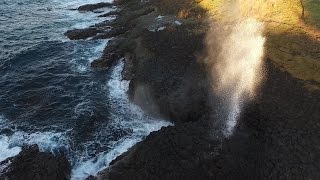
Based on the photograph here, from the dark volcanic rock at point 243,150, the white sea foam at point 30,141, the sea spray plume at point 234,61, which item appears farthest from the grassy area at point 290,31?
the white sea foam at point 30,141

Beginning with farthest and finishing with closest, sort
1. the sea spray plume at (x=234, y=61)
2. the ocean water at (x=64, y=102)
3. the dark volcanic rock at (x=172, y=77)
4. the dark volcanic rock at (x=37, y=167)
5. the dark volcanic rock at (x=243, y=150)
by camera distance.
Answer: the dark volcanic rock at (x=172, y=77)
the sea spray plume at (x=234, y=61)
the ocean water at (x=64, y=102)
the dark volcanic rock at (x=37, y=167)
the dark volcanic rock at (x=243, y=150)

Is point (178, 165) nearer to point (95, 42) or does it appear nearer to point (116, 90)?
point (116, 90)

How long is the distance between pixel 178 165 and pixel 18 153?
9.74m

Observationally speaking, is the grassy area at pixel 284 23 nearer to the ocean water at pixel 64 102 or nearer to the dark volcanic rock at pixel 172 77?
the dark volcanic rock at pixel 172 77

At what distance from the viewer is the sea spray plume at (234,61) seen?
2277 centimetres

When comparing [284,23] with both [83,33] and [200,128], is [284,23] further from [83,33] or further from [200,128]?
[83,33]

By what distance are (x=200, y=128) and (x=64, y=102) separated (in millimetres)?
11326

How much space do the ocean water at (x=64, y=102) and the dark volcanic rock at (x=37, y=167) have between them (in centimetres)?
80

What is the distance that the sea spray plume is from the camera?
896 inches

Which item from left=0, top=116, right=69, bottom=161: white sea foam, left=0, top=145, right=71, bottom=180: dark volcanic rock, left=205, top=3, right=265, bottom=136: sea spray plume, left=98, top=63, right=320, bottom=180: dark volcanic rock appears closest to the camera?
left=98, top=63, right=320, bottom=180: dark volcanic rock

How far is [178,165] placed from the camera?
18422 mm

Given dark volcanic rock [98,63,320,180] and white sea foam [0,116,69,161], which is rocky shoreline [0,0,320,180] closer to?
dark volcanic rock [98,63,320,180]

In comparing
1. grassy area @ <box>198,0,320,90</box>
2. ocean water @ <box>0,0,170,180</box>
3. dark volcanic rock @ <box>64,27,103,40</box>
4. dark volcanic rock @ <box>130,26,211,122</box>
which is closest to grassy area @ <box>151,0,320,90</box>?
grassy area @ <box>198,0,320,90</box>

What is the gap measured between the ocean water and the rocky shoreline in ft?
4.34
